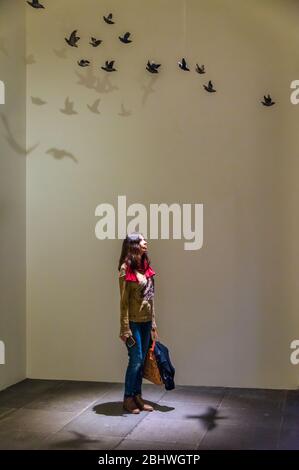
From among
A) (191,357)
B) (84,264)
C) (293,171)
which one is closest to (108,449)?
(191,357)

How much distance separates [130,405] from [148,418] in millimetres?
239

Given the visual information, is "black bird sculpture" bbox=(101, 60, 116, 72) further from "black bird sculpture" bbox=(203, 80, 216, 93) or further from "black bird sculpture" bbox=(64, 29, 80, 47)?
"black bird sculpture" bbox=(203, 80, 216, 93)

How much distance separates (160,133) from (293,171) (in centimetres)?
142

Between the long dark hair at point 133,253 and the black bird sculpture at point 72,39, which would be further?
the black bird sculpture at point 72,39

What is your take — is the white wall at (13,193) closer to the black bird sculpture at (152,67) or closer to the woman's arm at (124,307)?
Result: the black bird sculpture at (152,67)

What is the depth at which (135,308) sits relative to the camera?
18.4 ft

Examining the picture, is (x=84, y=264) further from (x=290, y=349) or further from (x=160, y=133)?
(x=290, y=349)

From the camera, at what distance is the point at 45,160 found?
23.0 ft

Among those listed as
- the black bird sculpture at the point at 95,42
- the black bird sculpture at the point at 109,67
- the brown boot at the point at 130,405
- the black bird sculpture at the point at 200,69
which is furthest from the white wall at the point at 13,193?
the black bird sculpture at the point at 200,69

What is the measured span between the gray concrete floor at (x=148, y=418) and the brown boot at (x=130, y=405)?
0.21 feet

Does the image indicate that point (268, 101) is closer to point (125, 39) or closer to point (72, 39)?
point (125, 39)

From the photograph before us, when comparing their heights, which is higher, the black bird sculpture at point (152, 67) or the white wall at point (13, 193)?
the black bird sculpture at point (152, 67)

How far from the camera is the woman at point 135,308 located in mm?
5570

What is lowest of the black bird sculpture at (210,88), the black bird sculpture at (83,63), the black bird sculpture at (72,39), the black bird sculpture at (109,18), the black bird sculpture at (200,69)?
the black bird sculpture at (210,88)
